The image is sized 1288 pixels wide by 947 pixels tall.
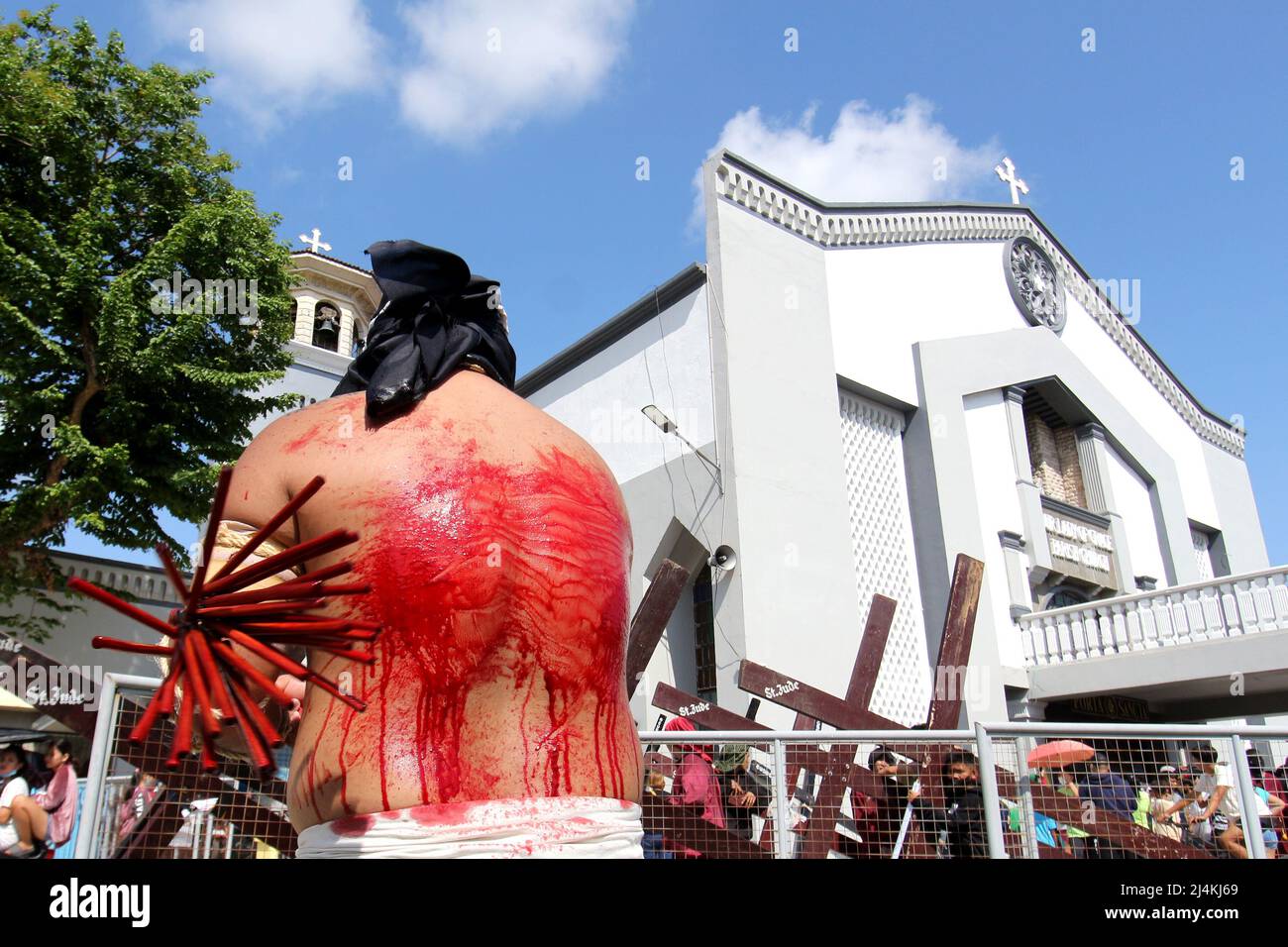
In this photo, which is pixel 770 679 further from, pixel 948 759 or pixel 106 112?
pixel 106 112

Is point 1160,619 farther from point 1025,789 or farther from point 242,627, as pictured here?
point 242,627

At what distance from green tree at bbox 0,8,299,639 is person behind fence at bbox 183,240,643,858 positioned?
1039cm

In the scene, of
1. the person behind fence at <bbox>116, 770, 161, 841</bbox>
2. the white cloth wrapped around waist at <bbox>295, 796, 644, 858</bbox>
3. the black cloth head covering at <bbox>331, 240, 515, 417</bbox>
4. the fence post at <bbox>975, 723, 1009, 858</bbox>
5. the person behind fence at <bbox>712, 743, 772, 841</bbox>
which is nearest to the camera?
the white cloth wrapped around waist at <bbox>295, 796, 644, 858</bbox>

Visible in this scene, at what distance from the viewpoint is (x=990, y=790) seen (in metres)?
4.17

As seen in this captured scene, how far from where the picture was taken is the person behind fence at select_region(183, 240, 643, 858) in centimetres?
138

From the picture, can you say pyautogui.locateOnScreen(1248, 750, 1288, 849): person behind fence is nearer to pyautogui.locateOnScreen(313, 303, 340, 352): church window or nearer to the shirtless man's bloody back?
the shirtless man's bloody back

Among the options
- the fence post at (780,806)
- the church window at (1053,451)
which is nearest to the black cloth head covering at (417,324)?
the fence post at (780,806)

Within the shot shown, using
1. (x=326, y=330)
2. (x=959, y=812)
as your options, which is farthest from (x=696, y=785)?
(x=326, y=330)

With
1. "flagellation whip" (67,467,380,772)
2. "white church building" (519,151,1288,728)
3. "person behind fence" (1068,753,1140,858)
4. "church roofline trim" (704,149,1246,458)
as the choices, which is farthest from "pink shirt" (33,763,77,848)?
"church roofline trim" (704,149,1246,458)

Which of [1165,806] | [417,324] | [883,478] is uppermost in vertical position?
[883,478]

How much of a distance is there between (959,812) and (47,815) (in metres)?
5.32

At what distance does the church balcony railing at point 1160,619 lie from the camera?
1211cm

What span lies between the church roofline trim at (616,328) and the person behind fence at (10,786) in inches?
244

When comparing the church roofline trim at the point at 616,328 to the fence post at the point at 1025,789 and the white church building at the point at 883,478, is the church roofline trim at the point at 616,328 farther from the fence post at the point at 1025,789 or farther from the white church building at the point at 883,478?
the fence post at the point at 1025,789
